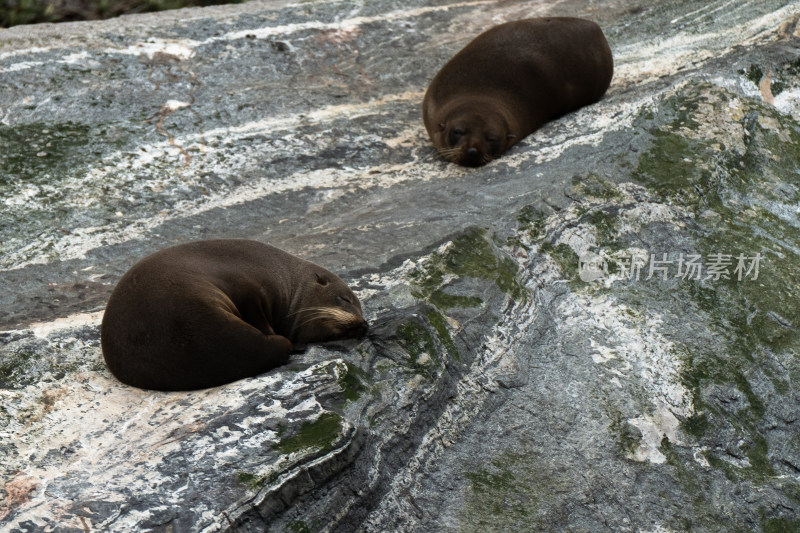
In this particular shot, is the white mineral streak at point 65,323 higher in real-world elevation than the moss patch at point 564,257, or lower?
higher

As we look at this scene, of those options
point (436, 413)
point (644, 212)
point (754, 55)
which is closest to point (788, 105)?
point (754, 55)

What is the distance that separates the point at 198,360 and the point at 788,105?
455 centimetres

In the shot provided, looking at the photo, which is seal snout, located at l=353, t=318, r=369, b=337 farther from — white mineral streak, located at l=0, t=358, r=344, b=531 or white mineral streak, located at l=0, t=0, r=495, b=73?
white mineral streak, located at l=0, t=0, r=495, b=73

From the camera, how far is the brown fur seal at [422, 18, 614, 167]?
22.2ft

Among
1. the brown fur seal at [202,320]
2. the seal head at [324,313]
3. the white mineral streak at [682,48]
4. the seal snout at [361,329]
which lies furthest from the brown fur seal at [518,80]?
the seal snout at [361,329]

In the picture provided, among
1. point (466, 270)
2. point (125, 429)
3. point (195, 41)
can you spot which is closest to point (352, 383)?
point (125, 429)

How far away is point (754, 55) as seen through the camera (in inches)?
258

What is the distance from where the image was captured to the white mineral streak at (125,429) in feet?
9.91

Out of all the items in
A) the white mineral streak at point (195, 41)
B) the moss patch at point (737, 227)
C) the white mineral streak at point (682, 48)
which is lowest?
the moss patch at point (737, 227)

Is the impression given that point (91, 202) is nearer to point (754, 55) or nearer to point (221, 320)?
point (221, 320)

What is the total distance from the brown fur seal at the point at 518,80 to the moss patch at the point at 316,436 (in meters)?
3.43

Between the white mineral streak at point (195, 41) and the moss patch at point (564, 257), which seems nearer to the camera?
the moss patch at point (564, 257)

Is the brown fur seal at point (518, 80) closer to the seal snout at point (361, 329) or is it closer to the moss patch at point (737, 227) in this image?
the moss patch at point (737, 227)

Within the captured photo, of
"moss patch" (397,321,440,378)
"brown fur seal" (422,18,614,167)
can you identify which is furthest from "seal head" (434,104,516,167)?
"moss patch" (397,321,440,378)
